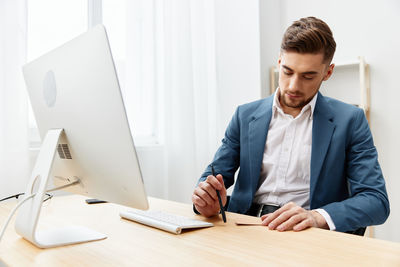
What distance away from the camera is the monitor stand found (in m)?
0.85

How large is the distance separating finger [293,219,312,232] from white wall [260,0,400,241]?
195 cm

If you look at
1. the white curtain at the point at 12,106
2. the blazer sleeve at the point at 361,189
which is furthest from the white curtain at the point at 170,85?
the blazer sleeve at the point at 361,189

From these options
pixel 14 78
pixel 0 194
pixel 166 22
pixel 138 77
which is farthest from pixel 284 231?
pixel 166 22

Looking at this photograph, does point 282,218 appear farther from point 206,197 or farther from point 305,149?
point 305,149

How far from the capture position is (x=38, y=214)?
2.76 ft

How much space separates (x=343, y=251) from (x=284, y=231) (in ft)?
0.63

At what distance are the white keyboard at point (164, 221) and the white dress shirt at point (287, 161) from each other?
1.56 ft

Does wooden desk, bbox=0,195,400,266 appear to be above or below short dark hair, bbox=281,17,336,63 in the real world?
below

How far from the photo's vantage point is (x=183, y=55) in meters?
2.40

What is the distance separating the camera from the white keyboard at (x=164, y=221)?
945 millimetres

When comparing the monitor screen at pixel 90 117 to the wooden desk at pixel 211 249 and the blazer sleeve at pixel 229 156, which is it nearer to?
the wooden desk at pixel 211 249

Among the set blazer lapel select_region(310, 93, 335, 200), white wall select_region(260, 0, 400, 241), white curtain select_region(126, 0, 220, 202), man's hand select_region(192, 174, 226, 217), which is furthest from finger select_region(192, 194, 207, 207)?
white wall select_region(260, 0, 400, 241)

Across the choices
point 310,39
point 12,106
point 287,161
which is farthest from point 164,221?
point 12,106

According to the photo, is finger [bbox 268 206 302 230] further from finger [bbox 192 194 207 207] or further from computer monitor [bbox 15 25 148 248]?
computer monitor [bbox 15 25 148 248]
